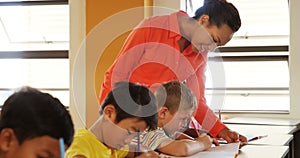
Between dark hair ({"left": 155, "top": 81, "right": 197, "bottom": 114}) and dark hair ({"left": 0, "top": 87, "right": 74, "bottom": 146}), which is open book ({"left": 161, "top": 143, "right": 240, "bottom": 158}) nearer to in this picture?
dark hair ({"left": 155, "top": 81, "right": 197, "bottom": 114})

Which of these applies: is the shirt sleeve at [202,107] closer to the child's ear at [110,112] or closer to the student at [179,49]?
the student at [179,49]

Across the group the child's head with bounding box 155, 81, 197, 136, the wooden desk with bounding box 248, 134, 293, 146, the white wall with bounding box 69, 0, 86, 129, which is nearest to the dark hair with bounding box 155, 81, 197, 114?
the child's head with bounding box 155, 81, 197, 136

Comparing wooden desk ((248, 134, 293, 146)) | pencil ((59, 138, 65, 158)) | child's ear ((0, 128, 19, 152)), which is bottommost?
wooden desk ((248, 134, 293, 146))

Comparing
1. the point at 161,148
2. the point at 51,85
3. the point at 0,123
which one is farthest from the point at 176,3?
the point at 0,123

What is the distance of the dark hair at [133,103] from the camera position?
5.02ft

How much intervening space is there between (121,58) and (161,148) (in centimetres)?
42

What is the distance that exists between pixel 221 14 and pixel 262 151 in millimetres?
554

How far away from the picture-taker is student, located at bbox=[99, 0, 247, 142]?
6.43 feet

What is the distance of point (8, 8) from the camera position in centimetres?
450

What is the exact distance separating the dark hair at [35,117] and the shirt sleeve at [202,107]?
132 cm

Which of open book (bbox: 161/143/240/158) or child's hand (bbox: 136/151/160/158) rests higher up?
child's hand (bbox: 136/151/160/158)

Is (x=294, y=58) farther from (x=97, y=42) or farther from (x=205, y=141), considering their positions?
(x=205, y=141)

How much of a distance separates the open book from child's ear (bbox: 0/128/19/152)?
95cm

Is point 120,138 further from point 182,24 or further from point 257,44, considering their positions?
point 257,44
